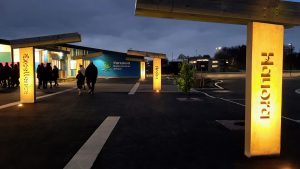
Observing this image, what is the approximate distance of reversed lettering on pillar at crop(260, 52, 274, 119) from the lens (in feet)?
20.8

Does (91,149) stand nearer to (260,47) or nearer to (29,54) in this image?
(260,47)

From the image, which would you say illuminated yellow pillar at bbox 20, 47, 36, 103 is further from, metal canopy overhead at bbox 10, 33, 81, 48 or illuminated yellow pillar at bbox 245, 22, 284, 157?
illuminated yellow pillar at bbox 245, 22, 284, 157

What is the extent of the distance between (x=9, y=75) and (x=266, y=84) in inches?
887

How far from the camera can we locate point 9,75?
82.9 ft

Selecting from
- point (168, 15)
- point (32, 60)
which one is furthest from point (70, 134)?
point (32, 60)

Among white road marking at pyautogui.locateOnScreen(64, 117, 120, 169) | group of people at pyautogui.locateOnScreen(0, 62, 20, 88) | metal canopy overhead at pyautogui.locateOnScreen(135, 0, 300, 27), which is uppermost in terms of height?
metal canopy overhead at pyautogui.locateOnScreen(135, 0, 300, 27)

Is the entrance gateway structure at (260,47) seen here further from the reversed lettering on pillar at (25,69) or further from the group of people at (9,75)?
the group of people at (9,75)

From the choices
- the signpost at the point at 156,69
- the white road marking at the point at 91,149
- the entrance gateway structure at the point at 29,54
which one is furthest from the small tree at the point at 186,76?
the white road marking at the point at 91,149

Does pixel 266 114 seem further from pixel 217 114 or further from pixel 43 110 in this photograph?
pixel 43 110

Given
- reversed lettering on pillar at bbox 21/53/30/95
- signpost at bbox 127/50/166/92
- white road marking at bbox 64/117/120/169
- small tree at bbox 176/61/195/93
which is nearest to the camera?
white road marking at bbox 64/117/120/169

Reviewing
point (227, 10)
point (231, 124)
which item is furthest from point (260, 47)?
point (231, 124)

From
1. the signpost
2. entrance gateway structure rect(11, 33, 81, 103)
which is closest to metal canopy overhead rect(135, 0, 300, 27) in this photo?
entrance gateway structure rect(11, 33, 81, 103)

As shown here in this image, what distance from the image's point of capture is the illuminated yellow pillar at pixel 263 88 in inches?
248

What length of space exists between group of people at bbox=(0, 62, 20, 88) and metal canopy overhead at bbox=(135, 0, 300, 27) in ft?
67.9
